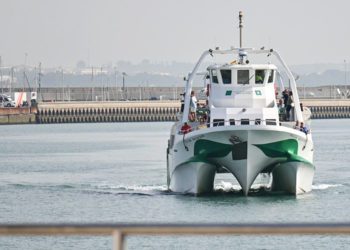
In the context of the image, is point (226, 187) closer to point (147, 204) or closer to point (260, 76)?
point (260, 76)

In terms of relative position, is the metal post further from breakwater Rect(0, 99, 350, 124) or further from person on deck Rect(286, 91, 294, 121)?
breakwater Rect(0, 99, 350, 124)

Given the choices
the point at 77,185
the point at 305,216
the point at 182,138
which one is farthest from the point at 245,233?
the point at 77,185

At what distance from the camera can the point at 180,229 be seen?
7.73 m

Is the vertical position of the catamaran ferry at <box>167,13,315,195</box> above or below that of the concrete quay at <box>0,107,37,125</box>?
above

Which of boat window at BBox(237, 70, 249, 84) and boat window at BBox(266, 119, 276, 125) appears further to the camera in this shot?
boat window at BBox(237, 70, 249, 84)

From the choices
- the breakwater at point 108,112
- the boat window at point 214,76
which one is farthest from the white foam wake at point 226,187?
the breakwater at point 108,112

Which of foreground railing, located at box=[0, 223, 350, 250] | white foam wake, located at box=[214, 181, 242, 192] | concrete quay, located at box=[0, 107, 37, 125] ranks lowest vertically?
concrete quay, located at box=[0, 107, 37, 125]

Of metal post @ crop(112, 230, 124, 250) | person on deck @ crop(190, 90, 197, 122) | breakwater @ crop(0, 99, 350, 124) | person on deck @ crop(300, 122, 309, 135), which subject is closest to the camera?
metal post @ crop(112, 230, 124, 250)

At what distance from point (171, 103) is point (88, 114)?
12.0 m

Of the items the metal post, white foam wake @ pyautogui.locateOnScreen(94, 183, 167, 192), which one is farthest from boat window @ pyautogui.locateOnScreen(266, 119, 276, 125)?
the metal post

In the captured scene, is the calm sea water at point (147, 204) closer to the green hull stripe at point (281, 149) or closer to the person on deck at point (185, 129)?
the green hull stripe at point (281, 149)

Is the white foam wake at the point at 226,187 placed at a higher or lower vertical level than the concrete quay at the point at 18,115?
higher

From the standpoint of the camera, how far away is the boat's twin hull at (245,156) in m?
39.2

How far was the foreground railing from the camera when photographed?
301 inches
